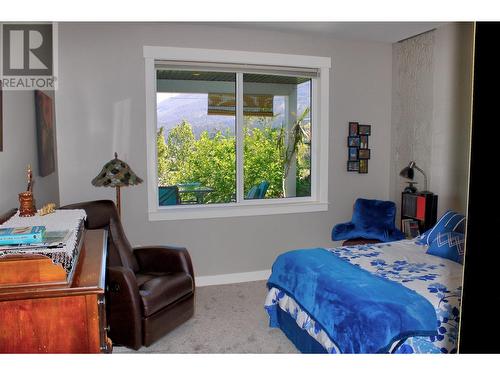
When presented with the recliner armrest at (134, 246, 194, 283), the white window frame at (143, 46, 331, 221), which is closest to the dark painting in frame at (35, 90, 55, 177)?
the white window frame at (143, 46, 331, 221)

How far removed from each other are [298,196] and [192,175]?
1283mm

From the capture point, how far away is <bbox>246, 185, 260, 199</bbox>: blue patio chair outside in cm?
470

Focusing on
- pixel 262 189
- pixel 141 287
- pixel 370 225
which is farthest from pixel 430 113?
pixel 141 287

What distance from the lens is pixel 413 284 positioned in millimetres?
2607

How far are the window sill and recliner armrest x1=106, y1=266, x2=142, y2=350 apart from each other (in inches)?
55.9

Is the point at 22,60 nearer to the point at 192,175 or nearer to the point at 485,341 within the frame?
the point at 192,175

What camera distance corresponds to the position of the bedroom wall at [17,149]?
2.46m

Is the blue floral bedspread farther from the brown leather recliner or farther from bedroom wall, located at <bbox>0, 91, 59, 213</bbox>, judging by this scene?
bedroom wall, located at <bbox>0, 91, 59, 213</bbox>

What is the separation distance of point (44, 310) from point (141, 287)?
165 cm

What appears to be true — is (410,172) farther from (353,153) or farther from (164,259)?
(164,259)

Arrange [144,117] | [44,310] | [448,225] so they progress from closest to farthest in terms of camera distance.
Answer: [44,310] → [448,225] → [144,117]

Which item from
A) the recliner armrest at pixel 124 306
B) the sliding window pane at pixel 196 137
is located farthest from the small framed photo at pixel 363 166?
the recliner armrest at pixel 124 306

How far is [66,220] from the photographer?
1.96 metres
